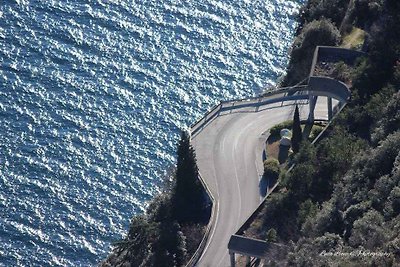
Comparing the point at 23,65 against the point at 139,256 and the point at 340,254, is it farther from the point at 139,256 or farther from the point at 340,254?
the point at 340,254

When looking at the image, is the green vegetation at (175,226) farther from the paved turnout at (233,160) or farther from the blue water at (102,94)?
the blue water at (102,94)

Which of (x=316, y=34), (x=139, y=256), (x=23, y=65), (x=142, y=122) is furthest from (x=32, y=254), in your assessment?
(x=316, y=34)

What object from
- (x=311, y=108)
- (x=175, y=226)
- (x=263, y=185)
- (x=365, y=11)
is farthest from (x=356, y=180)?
(x=365, y=11)

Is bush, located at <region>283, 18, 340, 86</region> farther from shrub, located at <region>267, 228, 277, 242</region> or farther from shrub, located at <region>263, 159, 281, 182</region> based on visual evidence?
shrub, located at <region>267, 228, 277, 242</region>

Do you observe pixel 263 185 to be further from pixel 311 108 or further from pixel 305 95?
pixel 305 95

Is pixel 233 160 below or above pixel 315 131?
below

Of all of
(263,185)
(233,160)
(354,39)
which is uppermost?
(354,39)

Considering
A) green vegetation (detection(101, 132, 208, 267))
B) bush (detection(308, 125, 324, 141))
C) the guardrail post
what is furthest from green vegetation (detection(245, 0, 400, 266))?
green vegetation (detection(101, 132, 208, 267))
